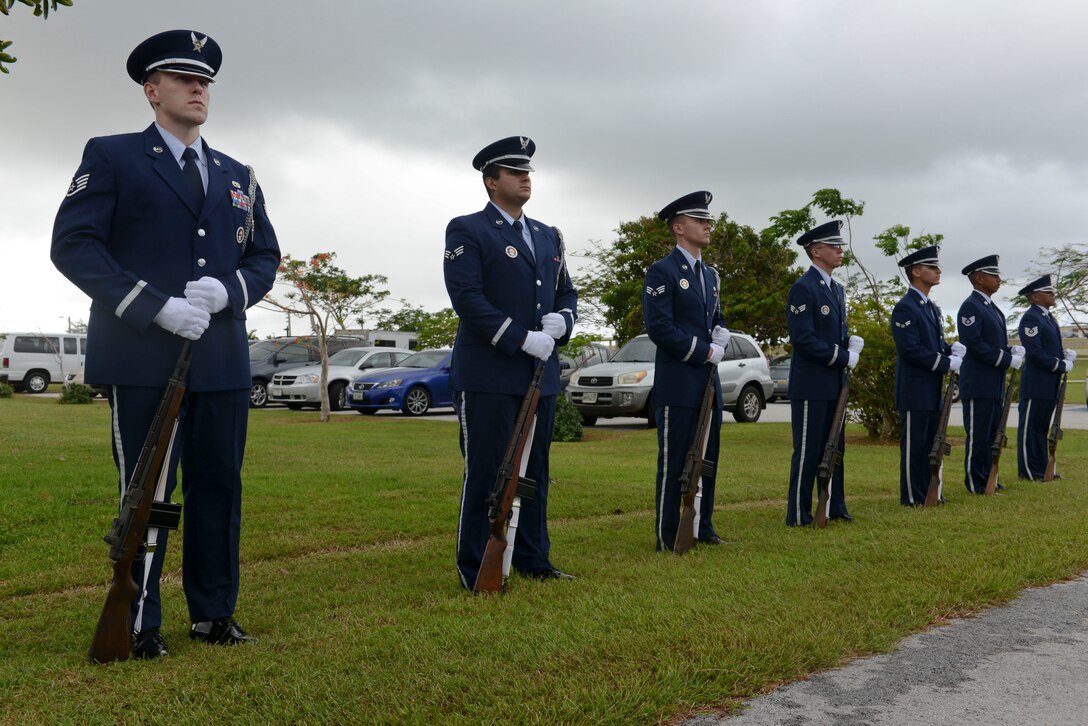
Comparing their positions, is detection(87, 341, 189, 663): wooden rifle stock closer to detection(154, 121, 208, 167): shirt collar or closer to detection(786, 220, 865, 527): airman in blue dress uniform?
detection(154, 121, 208, 167): shirt collar

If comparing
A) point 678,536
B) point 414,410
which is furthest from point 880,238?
point 678,536

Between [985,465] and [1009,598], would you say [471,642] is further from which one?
[985,465]

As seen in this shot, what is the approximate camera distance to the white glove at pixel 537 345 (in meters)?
4.93

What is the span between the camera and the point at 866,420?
15.0 m

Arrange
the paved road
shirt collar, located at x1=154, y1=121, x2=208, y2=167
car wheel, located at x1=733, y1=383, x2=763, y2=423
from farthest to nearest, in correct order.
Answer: car wheel, located at x1=733, y1=383, x2=763, y2=423 → shirt collar, located at x1=154, y1=121, x2=208, y2=167 → the paved road

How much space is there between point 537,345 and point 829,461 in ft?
9.73

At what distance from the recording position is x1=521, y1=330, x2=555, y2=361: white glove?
4.93 m

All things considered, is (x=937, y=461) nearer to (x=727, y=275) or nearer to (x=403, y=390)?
(x=403, y=390)

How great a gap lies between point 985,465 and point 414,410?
1293cm

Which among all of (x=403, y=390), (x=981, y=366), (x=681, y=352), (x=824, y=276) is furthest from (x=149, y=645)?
(x=403, y=390)

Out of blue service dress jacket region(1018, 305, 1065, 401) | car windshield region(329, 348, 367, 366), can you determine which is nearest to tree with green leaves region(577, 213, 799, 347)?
car windshield region(329, 348, 367, 366)

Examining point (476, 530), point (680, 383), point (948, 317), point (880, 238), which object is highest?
point (880, 238)

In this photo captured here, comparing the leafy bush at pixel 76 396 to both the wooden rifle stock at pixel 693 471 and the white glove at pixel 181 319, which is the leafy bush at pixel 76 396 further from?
the white glove at pixel 181 319

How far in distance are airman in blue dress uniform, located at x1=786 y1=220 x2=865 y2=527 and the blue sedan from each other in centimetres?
1330
